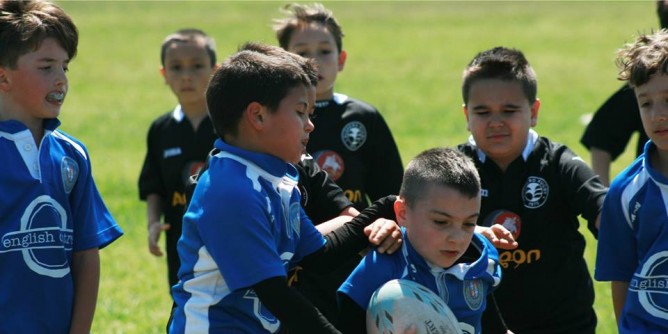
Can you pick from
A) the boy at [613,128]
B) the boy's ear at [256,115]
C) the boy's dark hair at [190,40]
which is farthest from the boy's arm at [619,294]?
the boy's dark hair at [190,40]

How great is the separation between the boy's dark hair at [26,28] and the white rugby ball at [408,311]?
1713 mm

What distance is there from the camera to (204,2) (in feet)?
153

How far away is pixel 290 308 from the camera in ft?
12.3

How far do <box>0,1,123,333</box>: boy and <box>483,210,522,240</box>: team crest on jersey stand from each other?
6.25ft

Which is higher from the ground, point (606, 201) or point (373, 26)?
point (606, 201)

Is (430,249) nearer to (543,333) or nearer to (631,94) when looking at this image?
(543,333)

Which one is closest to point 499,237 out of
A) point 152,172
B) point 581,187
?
point 581,187

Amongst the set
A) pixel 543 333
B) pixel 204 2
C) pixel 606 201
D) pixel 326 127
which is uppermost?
pixel 606 201

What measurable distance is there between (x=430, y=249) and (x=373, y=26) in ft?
108

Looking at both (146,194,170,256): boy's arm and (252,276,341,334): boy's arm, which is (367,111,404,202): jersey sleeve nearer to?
(146,194,170,256): boy's arm

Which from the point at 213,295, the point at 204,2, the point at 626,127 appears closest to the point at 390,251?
the point at 213,295

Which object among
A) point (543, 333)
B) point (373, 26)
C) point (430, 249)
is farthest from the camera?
point (373, 26)

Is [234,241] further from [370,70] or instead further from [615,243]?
[370,70]

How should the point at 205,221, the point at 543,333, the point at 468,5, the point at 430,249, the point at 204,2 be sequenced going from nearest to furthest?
the point at 205,221
the point at 430,249
the point at 543,333
the point at 468,5
the point at 204,2
